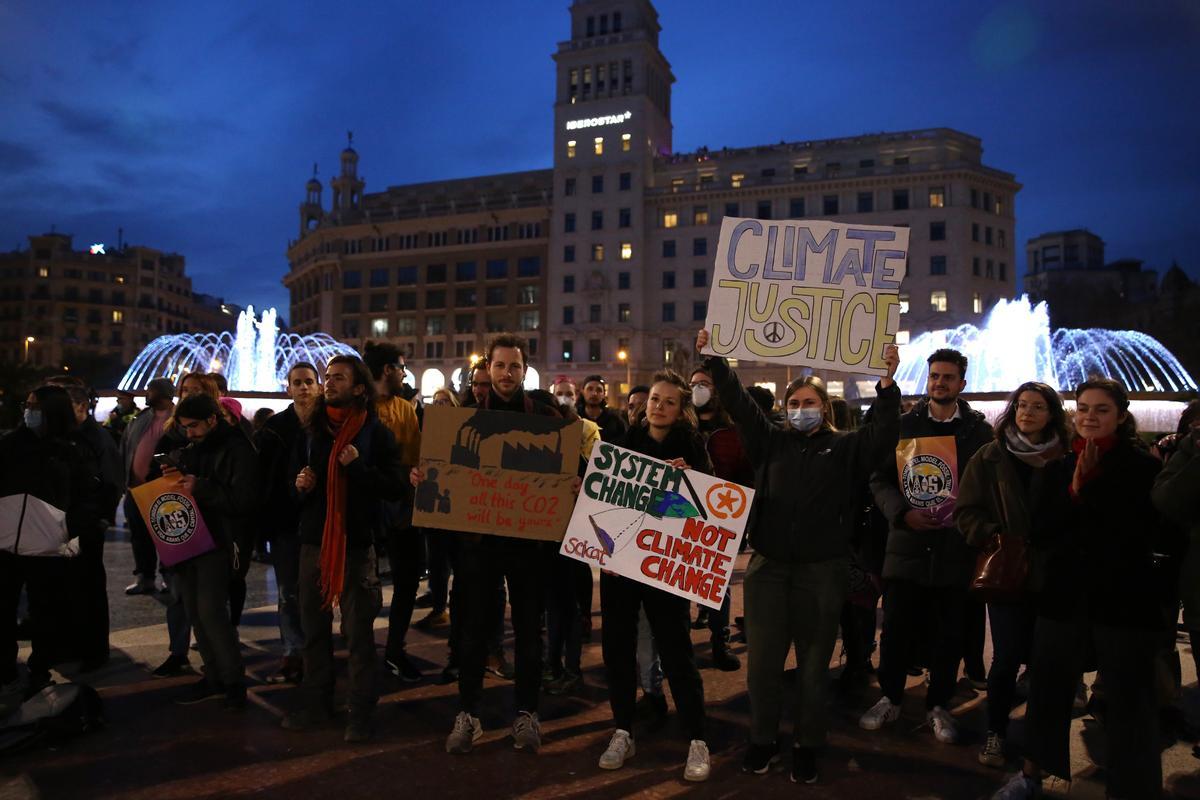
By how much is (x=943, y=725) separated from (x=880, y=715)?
0.39 m

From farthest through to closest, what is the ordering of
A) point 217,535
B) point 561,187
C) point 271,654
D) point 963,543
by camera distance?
point 561,187
point 271,654
point 217,535
point 963,543

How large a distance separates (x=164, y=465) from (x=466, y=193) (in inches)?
3387

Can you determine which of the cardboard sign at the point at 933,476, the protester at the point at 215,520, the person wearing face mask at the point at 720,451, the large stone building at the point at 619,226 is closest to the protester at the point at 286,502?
the protester at the point at 215,520

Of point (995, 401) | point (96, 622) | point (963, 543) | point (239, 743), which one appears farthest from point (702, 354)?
point (995, 401)

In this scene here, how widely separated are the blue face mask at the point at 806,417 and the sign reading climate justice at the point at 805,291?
1.64ft

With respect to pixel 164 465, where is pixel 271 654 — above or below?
below

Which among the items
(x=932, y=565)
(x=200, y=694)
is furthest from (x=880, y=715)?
(x=200, y=694)

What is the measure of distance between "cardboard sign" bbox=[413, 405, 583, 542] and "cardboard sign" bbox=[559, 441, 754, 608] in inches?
7.1

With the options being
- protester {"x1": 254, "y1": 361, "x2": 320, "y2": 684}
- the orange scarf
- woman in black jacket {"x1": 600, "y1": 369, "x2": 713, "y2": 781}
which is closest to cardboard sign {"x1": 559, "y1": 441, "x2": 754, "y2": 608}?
woman in black jacket {"x1": 600, "y1": 369, "x2": 713, "y2": 781}

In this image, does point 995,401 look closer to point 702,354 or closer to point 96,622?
point 702,354

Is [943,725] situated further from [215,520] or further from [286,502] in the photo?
Answer: [215,520]

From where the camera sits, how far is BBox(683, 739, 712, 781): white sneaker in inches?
179

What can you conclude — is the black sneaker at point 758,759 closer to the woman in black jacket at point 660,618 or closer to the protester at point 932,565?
the woman in black jacket at point 660,618

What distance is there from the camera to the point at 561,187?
76.1 m
